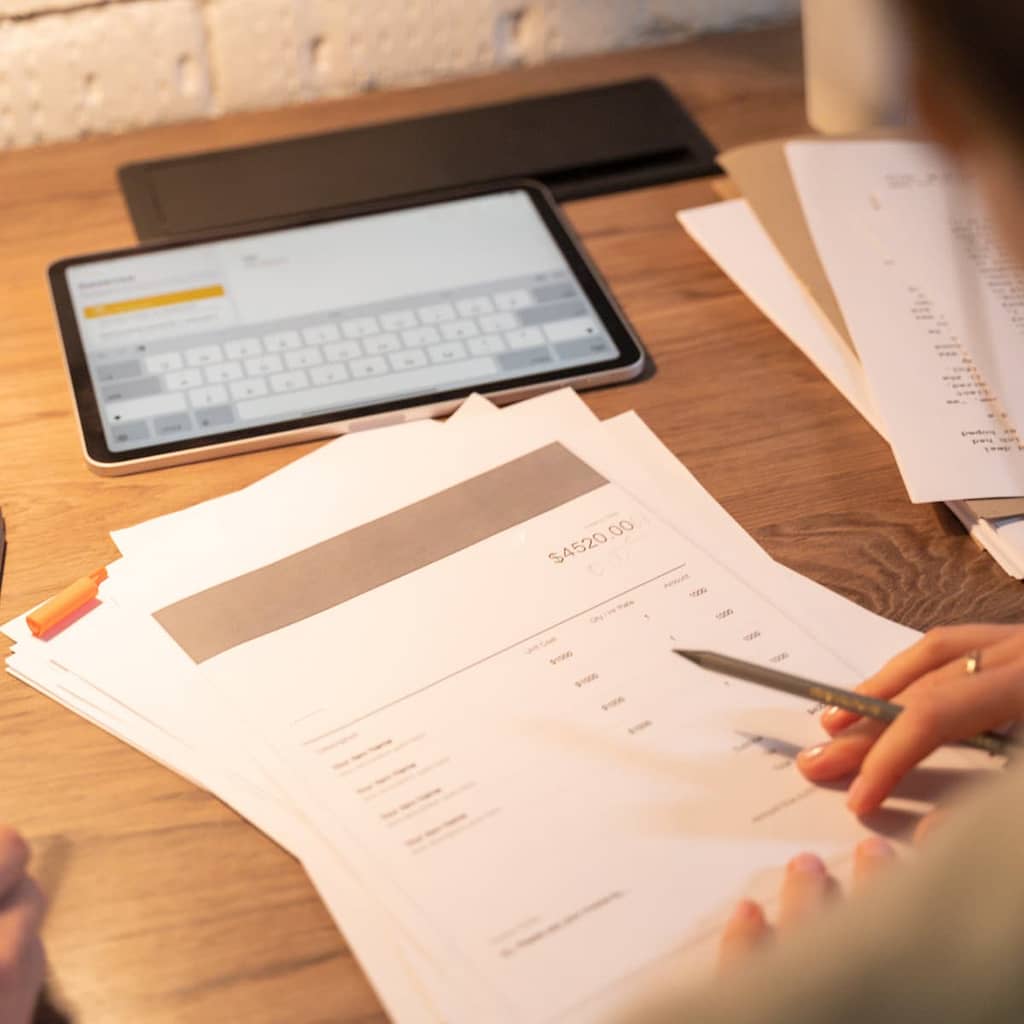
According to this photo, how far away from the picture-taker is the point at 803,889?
564 mm

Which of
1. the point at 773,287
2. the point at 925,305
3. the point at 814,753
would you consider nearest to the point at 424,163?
the point at 773,287

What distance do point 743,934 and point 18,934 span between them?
287 millimetres

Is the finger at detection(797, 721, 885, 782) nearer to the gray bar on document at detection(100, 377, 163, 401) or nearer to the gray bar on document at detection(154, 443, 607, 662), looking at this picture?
the gray bar on document at detection(154, 443, 607, 662)

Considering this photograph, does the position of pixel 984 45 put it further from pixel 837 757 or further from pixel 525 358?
pixel 525 358

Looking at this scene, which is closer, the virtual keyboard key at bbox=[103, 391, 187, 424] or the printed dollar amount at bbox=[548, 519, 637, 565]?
the printed dollar amount at bbox=[548, 519, 637, 565]

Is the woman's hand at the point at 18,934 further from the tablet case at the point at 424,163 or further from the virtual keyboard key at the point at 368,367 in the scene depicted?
the tablet case at the point at 424,163

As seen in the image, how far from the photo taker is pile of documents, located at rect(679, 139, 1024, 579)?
778 mm

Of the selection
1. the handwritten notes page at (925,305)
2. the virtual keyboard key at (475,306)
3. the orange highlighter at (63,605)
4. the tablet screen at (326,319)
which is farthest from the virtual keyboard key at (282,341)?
the handwritten notes page at (925,305)

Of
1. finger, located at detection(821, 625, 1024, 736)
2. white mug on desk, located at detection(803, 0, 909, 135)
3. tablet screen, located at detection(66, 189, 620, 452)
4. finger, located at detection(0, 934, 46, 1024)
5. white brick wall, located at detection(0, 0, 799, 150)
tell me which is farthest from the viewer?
white brick wall, located at detection(0, 0, 799, 150)

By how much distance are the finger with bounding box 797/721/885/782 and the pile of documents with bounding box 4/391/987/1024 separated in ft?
0.03

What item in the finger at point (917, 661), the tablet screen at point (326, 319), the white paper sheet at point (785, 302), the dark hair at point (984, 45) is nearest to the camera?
the dark hair at point (984, 45)

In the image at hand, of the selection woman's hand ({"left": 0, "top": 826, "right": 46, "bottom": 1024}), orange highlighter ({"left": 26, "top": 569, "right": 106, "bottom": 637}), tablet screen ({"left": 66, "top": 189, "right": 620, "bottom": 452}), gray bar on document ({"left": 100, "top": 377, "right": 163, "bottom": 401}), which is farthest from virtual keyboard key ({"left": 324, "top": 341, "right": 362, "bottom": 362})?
woman's hand ({"left": 0, "top": 826, "right": 46, "bottom": 1024})

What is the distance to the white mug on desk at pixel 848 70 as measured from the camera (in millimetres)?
1028

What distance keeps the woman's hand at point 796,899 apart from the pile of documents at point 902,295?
0.74 ft
